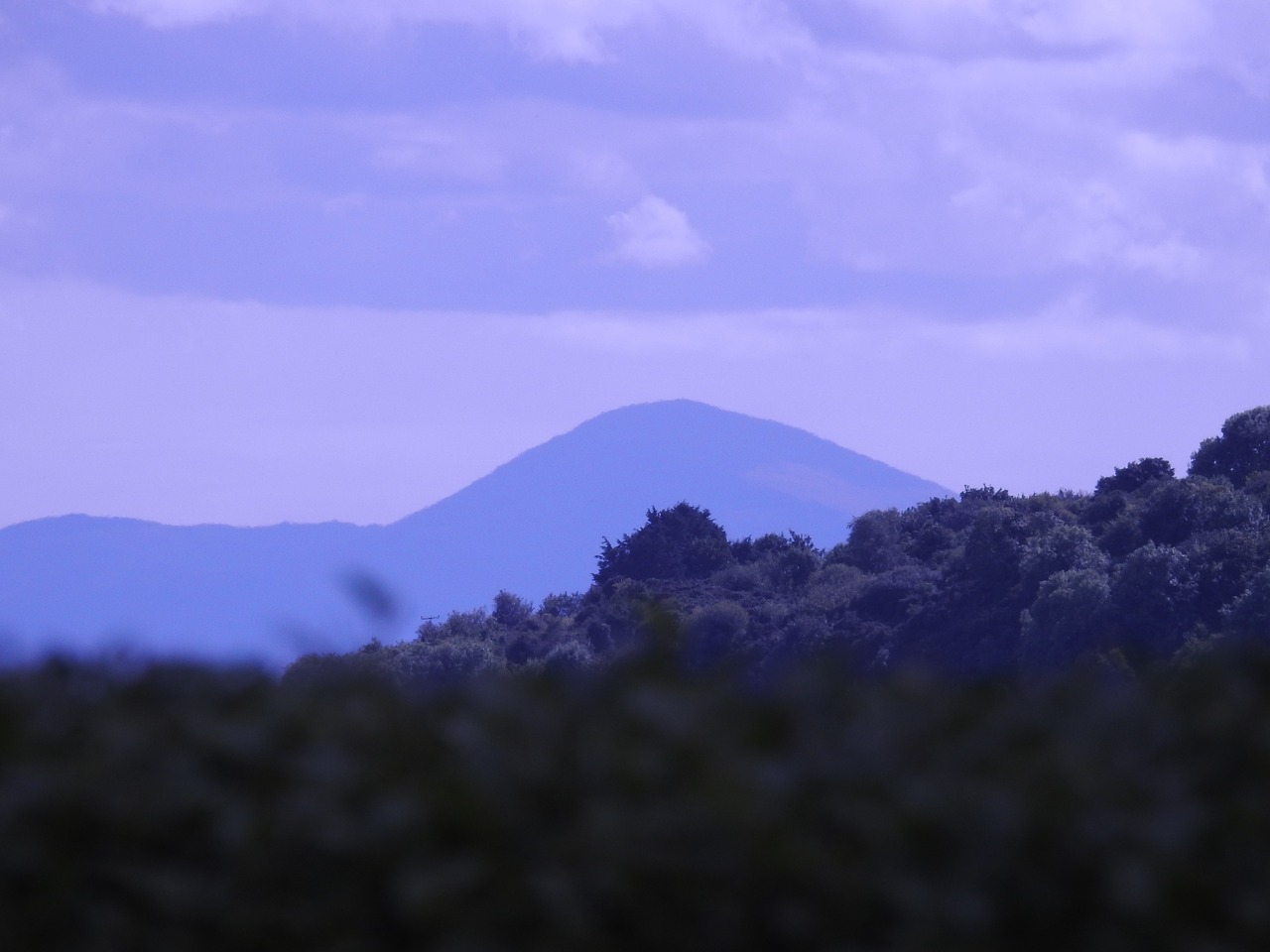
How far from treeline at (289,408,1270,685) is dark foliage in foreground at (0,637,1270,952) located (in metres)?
33.5

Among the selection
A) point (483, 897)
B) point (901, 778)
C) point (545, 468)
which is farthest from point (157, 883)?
point (545, 468)

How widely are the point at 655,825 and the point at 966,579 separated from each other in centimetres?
5351

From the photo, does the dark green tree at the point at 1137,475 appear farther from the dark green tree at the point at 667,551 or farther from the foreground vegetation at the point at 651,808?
the foreground vegetation at the point at 651,808

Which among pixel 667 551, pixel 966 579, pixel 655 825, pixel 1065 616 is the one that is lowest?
pixel 1065 616

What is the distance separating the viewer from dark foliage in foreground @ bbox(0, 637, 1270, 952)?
2.49 m

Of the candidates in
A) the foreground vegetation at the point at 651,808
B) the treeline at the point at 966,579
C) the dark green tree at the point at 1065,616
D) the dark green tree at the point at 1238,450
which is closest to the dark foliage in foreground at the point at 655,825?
the foreground vegetation at the point at 651,808

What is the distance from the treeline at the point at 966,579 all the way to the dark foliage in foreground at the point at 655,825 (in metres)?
33.5

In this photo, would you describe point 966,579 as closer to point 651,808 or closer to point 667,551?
point 667,551

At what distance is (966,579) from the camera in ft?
180

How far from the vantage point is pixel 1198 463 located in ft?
193

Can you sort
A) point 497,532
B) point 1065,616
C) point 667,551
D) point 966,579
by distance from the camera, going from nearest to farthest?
point 1065,616 → point 966,579 → point 667,551 → point 497,532

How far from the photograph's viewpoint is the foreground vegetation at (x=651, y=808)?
2.49 m

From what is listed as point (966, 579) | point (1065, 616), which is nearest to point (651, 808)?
point (1065, 616)

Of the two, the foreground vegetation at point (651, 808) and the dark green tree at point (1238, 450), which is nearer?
the foreground vegetation at point (651, 808)
